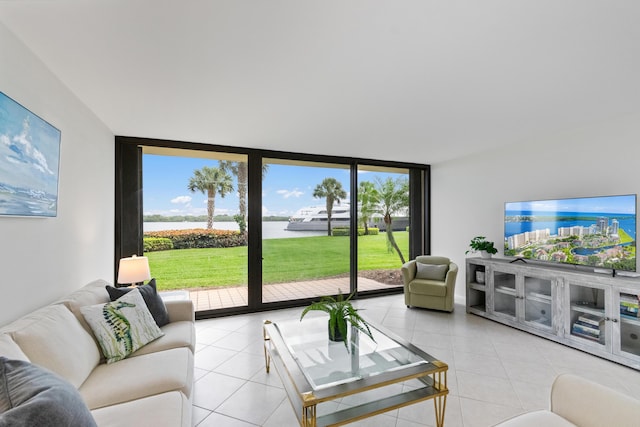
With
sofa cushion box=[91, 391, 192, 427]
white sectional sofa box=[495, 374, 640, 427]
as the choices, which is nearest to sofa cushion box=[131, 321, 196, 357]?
sofa cushion box=[91, 391, 192, 427]

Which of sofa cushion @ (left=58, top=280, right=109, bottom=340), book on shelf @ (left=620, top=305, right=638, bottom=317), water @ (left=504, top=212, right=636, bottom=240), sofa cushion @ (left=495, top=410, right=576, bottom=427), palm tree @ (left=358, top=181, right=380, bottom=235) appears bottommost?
sofa cushion @ (left=495, top=410, right=576, bottom=427)

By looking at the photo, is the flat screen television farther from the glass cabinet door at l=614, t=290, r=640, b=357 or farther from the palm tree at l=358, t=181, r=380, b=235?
the palm tree at l=358, t=181, r=380, b=235

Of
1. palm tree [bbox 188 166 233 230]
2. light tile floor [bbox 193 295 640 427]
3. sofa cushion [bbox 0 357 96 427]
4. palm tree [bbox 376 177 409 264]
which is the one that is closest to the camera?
sofa cushion [bbox 0 357 96 427]

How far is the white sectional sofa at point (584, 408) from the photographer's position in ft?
→ 4.09

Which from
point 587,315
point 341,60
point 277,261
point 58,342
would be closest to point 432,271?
point 587,315

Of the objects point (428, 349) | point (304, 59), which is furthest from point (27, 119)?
point (428, 349)

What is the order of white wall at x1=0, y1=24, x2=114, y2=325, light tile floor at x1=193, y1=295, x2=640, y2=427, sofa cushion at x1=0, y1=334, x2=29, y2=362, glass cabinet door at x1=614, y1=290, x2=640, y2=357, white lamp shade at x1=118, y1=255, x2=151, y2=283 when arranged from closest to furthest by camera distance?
sofa cushion at x1=0, y1=334, x2=29, y2=362 < white wall at x1=0, y1=24, x2=114, y2=325 < light tile floor at x1=193, y1=295, x2=640, y2=427 < glass cabinet door at x1=614, y1=290, x2=640, y2=357 < white lamp shade at x1=118, y1=255, x2=151, y2=283

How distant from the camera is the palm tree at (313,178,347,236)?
4.69 metres

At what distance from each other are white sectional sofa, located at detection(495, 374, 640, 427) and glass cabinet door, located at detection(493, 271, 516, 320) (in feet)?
7.96

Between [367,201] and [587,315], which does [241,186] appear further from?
[587,315]

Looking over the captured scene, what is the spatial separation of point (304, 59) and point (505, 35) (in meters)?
1.18

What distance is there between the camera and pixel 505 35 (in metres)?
1.65

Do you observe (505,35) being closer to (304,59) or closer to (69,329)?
(304,59)

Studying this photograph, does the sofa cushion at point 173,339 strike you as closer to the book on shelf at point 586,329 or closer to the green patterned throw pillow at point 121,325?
the green patterned throw pillow at point 121,325
